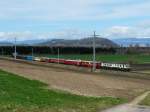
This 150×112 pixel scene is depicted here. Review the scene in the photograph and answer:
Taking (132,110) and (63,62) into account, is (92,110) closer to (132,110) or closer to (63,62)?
(132,110)

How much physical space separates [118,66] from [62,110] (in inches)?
2817

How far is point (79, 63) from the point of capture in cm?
10044

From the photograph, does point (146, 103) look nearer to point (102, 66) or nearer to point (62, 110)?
point (62, 110)

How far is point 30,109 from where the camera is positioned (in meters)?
16.5

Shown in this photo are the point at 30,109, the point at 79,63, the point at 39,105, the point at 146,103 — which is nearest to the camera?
the point at 30,109

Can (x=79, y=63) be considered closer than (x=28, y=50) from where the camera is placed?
Yes

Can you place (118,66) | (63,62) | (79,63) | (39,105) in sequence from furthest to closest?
(63,62), (79,63), (118,66), (39,105)

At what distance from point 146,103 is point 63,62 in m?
86.6

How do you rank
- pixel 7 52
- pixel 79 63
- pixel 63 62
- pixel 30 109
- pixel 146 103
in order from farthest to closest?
1. pixel 7 52
2. pixel 63 62
3. pixel 79 63
4. pixel 146 103
5. pixel 30 109

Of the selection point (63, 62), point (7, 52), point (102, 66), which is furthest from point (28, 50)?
point (102, 66)

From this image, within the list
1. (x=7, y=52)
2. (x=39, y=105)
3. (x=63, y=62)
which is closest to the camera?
(x=39, y=105)

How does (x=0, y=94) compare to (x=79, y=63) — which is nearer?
(x=0, y=94)

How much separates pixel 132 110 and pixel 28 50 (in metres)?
172

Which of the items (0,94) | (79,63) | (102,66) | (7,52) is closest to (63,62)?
(79,63)
